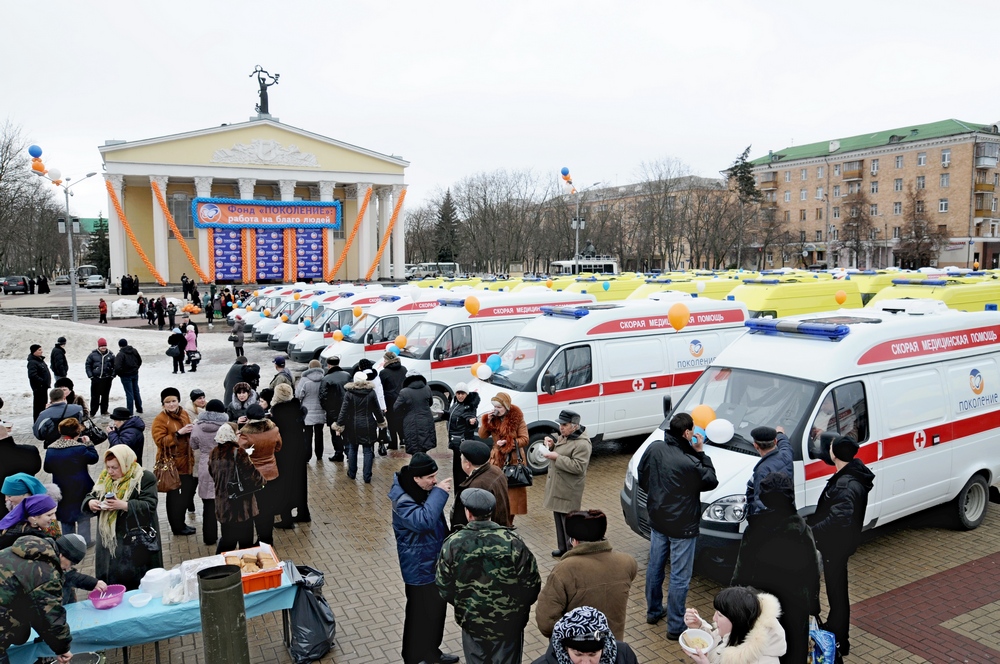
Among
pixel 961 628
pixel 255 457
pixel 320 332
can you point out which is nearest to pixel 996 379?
pixel 961 628

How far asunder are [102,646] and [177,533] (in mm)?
3752

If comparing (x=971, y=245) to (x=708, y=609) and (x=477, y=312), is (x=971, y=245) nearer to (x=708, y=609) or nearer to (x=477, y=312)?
(x=477, y=312)

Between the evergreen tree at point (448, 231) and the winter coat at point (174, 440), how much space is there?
3019 inches

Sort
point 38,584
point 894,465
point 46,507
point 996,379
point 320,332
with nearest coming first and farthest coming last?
point 38,584, point 46,507, point 894,465, point 996,379, point 320,332

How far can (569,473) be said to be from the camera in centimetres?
693

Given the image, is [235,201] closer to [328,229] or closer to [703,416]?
[328,229]

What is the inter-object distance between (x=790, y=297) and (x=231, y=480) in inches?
548

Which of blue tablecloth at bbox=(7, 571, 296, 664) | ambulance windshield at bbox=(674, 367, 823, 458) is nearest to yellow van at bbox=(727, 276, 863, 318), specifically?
ambulance windshield at bbox=(674, 367, 823, 458)

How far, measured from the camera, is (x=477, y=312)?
47.3 ft

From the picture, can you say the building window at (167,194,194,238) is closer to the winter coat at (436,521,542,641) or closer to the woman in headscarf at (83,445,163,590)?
the woman in headscarf at (83,445,163,590)

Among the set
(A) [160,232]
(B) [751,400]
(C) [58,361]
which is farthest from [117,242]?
(B) [751,400]

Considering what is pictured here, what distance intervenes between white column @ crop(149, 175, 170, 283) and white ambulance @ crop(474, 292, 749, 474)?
4594 centimetres

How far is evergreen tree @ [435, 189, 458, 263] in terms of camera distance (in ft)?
276

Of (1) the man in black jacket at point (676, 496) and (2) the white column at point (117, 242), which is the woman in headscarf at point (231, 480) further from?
(2) the white column at point (117, 242)
